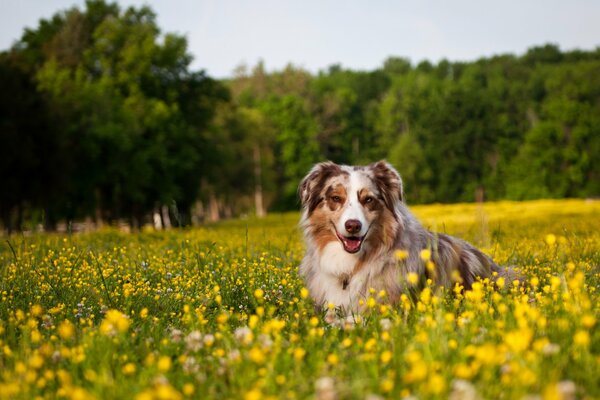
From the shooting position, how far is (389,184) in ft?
23.4

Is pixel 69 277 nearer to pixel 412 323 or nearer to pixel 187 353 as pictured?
pixel 187 353

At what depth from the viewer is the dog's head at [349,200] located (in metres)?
6.74

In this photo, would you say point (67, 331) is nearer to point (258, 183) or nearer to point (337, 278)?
point (337, 278)

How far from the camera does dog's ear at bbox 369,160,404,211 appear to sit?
23.1 ft

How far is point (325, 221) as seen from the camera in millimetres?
7145

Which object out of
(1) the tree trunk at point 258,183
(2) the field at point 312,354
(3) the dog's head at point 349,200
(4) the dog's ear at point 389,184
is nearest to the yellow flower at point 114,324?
(2) the field at point 312,354

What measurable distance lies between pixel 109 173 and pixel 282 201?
42245mm

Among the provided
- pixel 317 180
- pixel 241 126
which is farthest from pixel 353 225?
pixel 241 126

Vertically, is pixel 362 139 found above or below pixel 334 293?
above

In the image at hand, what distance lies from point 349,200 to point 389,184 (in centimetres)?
56

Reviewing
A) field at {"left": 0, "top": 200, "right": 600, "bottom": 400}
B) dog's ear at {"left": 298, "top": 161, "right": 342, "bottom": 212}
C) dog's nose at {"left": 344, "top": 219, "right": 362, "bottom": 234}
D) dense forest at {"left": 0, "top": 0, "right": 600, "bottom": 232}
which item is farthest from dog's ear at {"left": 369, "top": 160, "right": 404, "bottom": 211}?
dense forest at {"left": 0, "top": 0, "right": 600, "bottom": 232}

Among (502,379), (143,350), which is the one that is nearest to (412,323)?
(502,379)

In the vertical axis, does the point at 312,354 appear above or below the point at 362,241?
below

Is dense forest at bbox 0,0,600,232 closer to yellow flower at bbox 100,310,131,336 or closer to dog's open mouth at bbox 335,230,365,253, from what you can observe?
dog's open mouth at bbox 335,230,365,253
